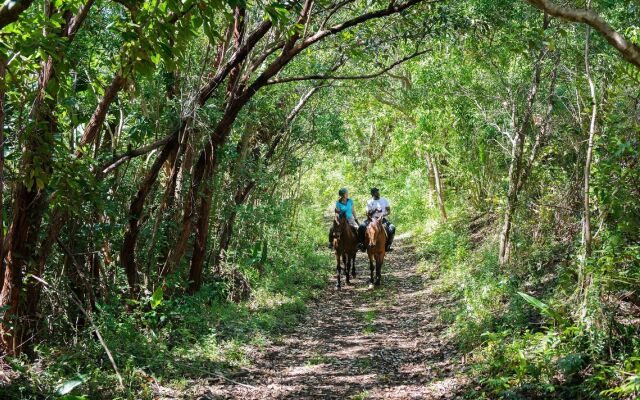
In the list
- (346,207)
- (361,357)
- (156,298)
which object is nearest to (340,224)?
(346,207)

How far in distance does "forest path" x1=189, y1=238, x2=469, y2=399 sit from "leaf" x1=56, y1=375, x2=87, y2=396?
1.34 metres

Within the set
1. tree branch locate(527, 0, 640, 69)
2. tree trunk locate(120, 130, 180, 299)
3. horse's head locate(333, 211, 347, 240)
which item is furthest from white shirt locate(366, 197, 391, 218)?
tree branch locate(527, 0, 640, 69)

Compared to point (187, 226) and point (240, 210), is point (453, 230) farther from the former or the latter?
point (187, 226)

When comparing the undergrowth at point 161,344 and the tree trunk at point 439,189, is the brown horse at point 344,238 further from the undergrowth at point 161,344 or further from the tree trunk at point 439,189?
the tree trunk at point 439,189

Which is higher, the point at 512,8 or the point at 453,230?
the point at 512,8

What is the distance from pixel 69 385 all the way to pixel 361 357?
4.34m

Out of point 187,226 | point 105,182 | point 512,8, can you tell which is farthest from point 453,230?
point 105,182

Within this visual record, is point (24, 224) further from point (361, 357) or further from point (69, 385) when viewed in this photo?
point (361, 357)

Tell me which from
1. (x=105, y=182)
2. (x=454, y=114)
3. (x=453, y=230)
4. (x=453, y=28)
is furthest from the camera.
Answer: (x=453, y=230)

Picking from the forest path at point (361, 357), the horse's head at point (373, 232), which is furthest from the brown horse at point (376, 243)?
the forest path at point (361, 357)

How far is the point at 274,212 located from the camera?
12.9 m

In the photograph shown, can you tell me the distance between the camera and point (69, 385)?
544cm

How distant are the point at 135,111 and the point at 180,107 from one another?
81cm

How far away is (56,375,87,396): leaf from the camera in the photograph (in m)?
5.42
